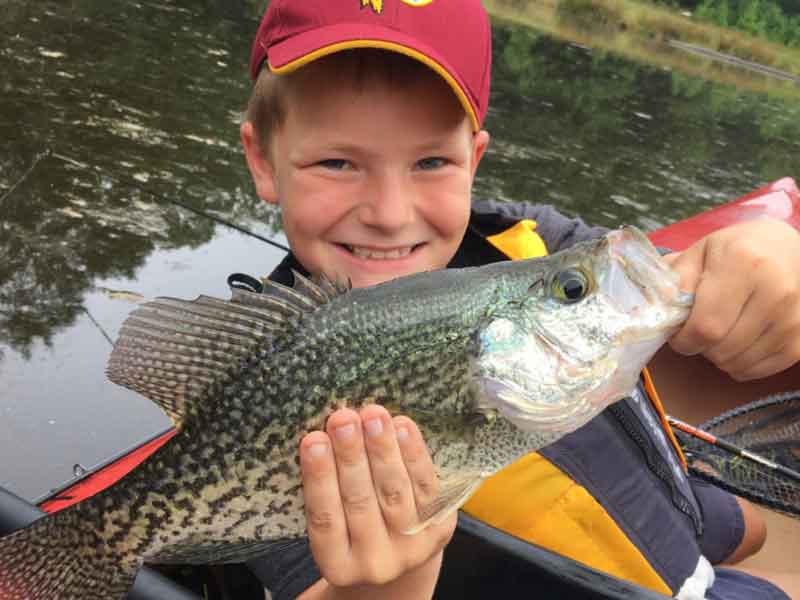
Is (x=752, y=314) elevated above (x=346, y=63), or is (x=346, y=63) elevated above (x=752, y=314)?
(x=346, y=63)

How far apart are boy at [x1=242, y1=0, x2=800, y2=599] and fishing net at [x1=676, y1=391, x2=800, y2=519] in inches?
10.2

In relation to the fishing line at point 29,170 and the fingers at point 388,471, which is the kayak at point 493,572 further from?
the fishing line at point 29,170

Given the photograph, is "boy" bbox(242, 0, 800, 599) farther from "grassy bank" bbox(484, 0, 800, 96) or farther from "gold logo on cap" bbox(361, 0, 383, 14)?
"grassy bank" bbox(484, 0, 800, 96)

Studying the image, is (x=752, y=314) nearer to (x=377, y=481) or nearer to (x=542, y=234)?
(x=377, y=481)

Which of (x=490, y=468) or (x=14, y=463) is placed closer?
(x=490, y=468)

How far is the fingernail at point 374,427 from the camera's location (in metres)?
1.55

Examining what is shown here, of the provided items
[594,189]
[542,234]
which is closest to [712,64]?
[594,189]

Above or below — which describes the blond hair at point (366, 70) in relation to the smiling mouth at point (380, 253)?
above

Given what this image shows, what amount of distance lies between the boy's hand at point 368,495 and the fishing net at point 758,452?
158cm

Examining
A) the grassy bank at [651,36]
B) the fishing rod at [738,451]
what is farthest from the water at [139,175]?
the grassy bank at [651,36]

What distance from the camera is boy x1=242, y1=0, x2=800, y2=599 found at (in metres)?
1.67

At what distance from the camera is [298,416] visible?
1.58m

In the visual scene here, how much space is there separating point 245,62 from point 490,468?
37.9ft

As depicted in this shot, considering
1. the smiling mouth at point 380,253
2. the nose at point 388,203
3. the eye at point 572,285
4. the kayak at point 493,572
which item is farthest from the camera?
the smiling mouth at point 380,253
